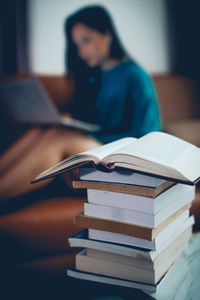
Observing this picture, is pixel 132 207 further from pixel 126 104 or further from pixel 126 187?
pixel 126 104

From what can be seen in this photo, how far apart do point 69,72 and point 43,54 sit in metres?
0.50

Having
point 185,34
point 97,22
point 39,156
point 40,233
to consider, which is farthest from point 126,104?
point 185,34

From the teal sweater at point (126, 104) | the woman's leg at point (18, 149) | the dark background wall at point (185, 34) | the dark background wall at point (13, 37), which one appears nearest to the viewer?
the woman's leg at point (18, 149)

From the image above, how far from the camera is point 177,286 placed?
0.56 metres

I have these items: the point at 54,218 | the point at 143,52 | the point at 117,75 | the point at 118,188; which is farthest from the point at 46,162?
the point at 143,52

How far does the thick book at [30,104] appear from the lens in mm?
1181

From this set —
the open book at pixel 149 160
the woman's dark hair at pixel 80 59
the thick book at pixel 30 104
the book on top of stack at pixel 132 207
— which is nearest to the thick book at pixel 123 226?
the book on top of stack at pixel 132 207

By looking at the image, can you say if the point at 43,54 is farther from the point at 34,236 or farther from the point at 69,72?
the point at 34,236

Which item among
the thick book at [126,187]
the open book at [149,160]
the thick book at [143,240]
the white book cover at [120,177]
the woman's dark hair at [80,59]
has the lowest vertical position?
the thick book at [143,240]

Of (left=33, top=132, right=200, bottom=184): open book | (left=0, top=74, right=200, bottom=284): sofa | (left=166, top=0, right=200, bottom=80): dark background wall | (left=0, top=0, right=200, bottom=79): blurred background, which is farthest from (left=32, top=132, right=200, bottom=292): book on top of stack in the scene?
(left=166, top=0, right=200, bottom=80): dark background wall

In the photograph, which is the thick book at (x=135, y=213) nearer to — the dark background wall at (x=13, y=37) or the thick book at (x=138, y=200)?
the thick book at (x=138, y=200)

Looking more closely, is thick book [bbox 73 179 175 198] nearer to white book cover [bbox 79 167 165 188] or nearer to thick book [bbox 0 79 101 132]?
white book cover [bbox 79 167 165 188]

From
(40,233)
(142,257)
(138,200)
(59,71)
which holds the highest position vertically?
(59,71)

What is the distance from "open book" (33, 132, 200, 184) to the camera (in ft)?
1.67
